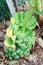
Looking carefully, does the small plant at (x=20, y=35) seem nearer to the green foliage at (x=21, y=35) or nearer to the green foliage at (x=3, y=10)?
the green foliage at (x=21, y=35)

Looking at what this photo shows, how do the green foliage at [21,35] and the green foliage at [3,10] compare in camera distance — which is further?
the green foliage at [3,10]

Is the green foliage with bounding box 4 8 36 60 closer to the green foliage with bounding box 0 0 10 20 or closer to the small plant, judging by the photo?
the small plant

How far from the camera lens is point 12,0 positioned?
5.48 ft

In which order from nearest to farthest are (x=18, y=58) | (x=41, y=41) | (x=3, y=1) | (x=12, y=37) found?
(x=12, y=37) < (x=18, y=58) < (x=41, y=41) < (x=3, y=1)

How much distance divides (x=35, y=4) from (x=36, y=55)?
39cm

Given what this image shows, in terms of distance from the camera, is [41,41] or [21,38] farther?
[41,41]

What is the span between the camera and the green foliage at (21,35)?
4.57ft

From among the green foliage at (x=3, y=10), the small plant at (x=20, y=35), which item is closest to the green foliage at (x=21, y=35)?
the small plant at (x=20, y=35)

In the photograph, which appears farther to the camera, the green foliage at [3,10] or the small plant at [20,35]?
the green foliage at [3,10]

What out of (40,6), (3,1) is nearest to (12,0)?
(3,1)

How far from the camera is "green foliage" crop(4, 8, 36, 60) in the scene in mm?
1393

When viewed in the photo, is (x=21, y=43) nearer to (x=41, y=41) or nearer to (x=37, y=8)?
(x=41, y=41)

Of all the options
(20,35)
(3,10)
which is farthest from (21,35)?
(3,10)

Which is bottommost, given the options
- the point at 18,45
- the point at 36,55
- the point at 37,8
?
the point at 36,55
